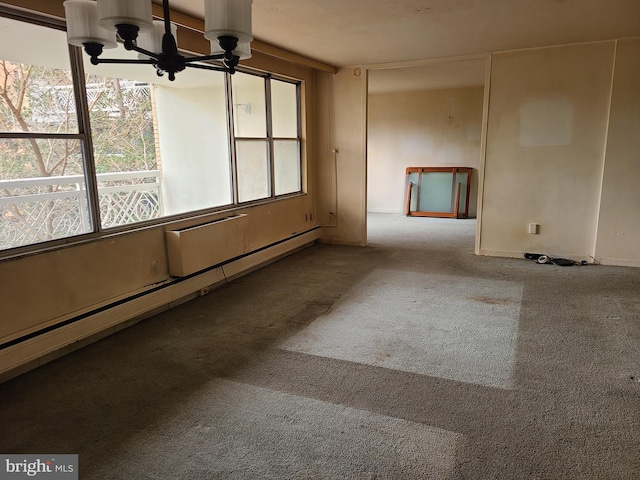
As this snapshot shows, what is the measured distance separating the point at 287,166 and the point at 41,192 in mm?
3186

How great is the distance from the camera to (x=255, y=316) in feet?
11.5

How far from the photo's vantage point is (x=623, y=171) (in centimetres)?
471

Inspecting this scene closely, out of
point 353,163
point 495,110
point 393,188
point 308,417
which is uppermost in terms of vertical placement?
point 495,110

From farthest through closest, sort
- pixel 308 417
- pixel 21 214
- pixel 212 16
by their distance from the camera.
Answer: pixel 21 214
pixel 308 417
pixel 212 16

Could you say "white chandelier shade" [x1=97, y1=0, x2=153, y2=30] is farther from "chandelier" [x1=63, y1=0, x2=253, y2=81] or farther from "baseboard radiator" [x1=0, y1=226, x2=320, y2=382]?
"baseboard radiator" [x1=0, y1=226, x2=320, y2=382]

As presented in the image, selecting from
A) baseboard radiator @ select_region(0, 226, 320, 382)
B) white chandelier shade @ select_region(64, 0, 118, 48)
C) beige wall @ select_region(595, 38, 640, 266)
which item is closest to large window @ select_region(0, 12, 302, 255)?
baseboard radiator @ select_region(0, 226, 320, 382)

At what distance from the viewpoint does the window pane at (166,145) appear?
159 inches

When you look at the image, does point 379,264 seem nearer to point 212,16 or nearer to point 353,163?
point 353,163

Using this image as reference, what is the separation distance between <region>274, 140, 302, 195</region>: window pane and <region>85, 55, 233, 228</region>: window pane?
3.13 ft

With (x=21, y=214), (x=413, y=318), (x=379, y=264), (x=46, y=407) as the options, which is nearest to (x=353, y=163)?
(x=379, y=264)

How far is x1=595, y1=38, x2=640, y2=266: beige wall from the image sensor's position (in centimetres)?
454

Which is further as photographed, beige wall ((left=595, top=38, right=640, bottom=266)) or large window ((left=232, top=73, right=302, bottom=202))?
large window ((left=232, top=73, right=302, bottom=202))

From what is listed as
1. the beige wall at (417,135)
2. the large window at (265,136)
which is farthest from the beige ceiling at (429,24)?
the beige wall at (417,135)

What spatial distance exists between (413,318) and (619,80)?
141 inches
